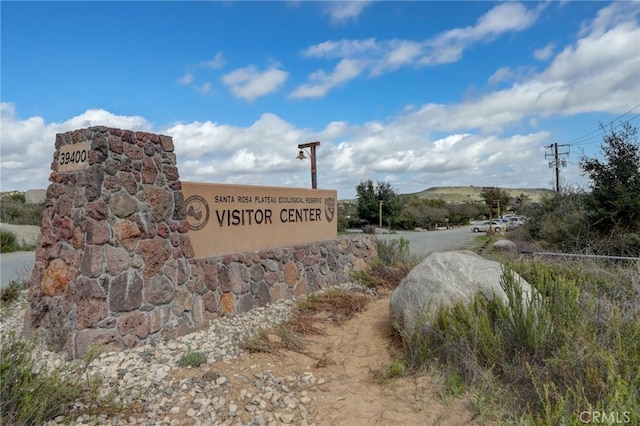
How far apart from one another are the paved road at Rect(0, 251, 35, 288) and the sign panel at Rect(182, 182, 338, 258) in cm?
485

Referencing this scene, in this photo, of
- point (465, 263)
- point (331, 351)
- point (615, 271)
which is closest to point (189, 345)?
point (331, 351)

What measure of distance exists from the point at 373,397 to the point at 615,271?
4675 mm

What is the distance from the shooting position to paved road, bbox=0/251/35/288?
9238 millimetres

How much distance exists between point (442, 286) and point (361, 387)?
5.12 ft

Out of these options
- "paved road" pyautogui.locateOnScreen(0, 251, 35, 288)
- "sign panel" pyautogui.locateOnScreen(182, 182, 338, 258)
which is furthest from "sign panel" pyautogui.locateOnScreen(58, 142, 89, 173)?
"paved road" pyautogui.locateOnScreen(0, 251, 35, 288)

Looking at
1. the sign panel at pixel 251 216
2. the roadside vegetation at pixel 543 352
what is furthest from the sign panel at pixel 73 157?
the roadside vegetation at pixel 543 352

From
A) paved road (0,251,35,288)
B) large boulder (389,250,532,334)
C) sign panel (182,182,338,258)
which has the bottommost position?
paved road (0,251,35,288)

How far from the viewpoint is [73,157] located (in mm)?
5465

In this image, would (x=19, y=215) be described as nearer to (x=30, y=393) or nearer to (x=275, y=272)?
(x=275, y=272)

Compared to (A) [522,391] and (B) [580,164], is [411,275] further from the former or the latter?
(B) [580,164]

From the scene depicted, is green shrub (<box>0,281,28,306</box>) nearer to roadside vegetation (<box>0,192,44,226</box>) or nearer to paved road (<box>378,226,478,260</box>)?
paved road (<box>378,226,478,260</box>)

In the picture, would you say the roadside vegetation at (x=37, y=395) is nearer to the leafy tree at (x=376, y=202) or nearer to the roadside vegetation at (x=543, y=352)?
the roadside vegetation at (x=543, y=352)

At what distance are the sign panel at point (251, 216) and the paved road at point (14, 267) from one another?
191 inches

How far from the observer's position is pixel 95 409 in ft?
11.7
